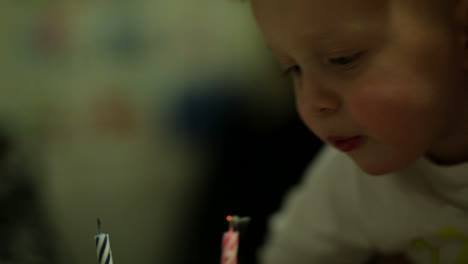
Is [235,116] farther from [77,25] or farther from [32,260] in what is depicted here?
[32,260]

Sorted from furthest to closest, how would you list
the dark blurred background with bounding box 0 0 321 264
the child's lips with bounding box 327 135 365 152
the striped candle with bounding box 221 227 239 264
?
the dark blurred background with bounding box 0 0 321 264
the child's lips with bounding box 327 135 365 152
the striped candle with bounding box 221 227 239 264

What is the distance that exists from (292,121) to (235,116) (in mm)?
125

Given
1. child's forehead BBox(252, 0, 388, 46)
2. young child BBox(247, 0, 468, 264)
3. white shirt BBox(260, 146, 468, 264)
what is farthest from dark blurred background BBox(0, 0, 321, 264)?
child's forehead BBox(252, 0, 388, 46)

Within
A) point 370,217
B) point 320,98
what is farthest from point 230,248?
point 370,217

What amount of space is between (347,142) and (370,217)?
20 cm

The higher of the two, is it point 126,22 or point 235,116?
point 126,22

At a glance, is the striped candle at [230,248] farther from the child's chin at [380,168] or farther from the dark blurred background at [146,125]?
the dark blurred background at [146,125]

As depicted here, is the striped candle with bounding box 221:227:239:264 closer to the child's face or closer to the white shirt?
the child's face

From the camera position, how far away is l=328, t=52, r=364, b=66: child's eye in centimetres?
64

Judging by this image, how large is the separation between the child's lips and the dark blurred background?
37 cm

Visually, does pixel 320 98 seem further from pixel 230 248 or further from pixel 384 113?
pixel 230 248

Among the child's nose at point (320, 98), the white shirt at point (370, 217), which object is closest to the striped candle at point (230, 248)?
the child's nose at point (320, 98)

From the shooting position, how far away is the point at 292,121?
1.19 meters

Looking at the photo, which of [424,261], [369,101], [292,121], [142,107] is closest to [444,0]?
[369,101]
